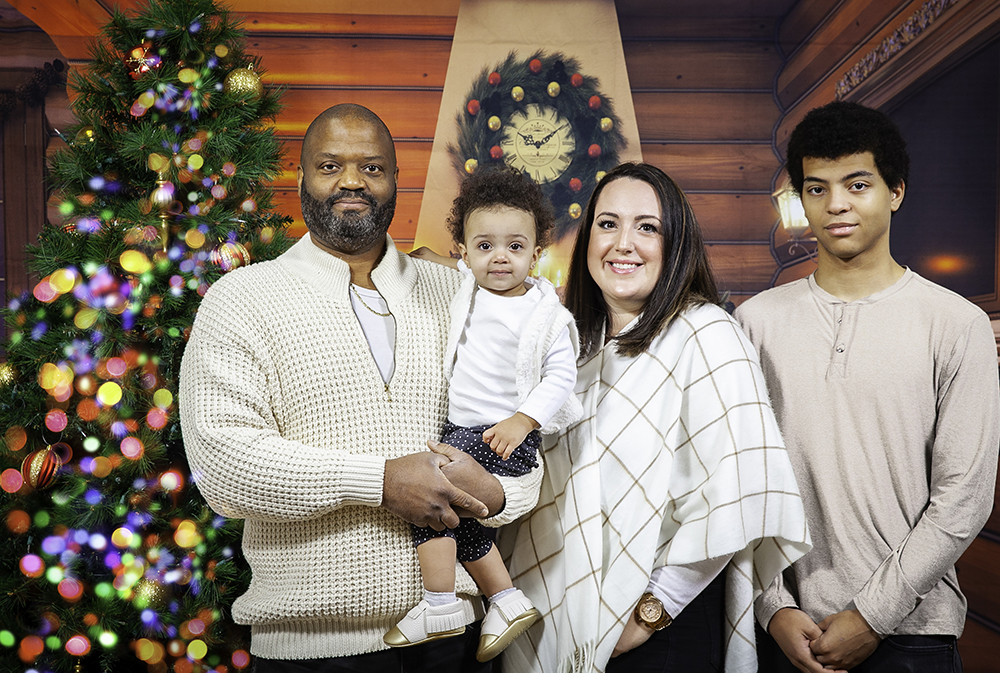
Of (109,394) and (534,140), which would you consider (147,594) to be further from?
(534,140)

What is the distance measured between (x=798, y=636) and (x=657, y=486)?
0.51 m

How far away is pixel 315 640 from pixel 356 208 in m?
0.97

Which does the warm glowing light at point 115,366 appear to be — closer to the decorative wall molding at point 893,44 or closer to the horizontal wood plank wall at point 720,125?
the horizontal wood plank wall at point 720,125

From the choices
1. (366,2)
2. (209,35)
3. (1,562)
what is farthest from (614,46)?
(1,562)

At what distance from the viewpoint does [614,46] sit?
12.7 ft

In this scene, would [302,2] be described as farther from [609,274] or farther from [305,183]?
[609,274]

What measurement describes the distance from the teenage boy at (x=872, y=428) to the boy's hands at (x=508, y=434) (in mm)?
728

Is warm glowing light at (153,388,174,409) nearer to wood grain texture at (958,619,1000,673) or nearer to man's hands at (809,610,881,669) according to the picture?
man's hands at (809,610,881,669)

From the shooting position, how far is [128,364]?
2465 millimetres

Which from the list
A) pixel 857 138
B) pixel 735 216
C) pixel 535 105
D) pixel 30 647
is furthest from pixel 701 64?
pixel 30 647

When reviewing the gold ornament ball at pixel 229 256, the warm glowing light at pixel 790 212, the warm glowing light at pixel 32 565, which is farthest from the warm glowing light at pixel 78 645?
the warm glowing light at pixel 790 212

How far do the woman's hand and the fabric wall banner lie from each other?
239 cm

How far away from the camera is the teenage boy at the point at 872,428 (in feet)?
5.23

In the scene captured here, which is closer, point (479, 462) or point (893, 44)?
point (479, 462)
